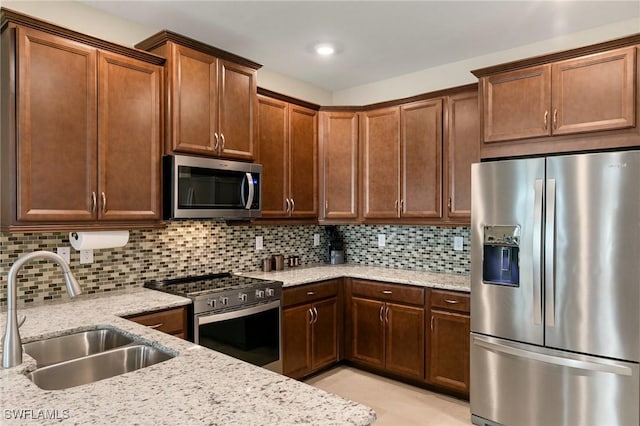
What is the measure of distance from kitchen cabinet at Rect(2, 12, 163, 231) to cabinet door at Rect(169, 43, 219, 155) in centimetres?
11

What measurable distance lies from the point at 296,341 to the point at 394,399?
869 millimetres

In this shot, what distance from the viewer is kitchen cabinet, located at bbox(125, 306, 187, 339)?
90.7 inches

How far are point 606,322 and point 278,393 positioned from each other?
1985 mm

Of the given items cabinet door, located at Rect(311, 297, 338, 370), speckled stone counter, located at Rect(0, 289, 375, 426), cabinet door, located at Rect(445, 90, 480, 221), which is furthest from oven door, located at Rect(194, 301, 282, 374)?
cabinet door, located at Rect(445, 90, 480, 221)

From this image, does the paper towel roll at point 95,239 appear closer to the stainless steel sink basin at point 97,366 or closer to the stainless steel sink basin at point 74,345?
the stainless steel sink basin at point 74,345

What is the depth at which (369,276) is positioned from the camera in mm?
3533

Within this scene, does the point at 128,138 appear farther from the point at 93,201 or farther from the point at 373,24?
the point at 373,24

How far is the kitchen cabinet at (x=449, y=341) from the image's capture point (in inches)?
119

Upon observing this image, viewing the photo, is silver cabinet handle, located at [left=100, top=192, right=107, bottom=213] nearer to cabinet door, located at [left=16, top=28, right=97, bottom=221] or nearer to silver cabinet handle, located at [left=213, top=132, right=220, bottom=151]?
cabinet door, located at [left=16, top=28, right=97, bottom=221]

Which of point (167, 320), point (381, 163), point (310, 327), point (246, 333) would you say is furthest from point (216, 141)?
point (310, 327)

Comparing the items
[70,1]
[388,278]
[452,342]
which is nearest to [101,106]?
[70,1]

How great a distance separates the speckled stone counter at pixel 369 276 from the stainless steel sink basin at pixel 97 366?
1563mm

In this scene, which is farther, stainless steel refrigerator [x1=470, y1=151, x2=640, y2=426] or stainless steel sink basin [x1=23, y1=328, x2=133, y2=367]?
stainless steel refrigerator [x1=470, y1=151, x2=640, y2=426]

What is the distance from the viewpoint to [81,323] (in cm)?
194
